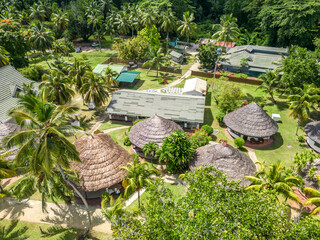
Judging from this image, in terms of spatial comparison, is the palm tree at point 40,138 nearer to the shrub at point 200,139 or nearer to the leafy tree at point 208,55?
the shrub at point 200,139

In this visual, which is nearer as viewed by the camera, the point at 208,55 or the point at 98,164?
the point at 98,164

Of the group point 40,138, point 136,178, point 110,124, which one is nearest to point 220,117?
point 110,124

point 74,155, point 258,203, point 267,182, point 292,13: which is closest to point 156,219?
point 258,203

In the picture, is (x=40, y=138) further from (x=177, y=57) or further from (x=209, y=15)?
(x=209, y=15)

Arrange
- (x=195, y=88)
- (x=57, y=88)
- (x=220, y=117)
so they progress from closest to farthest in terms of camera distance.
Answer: (x=57, y=88), (x=220, y=117), (x=195, y=88)

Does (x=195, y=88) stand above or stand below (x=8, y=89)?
below

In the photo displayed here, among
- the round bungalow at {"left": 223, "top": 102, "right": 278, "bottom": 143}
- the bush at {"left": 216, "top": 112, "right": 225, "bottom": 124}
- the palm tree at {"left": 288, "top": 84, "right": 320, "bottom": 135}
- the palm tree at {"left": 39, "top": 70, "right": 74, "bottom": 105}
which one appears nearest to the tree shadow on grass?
the palm tree at {"left": 39, "top": 70, "right": 74, "bottom": 105}

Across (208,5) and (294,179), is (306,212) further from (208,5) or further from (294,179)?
(208,5)
